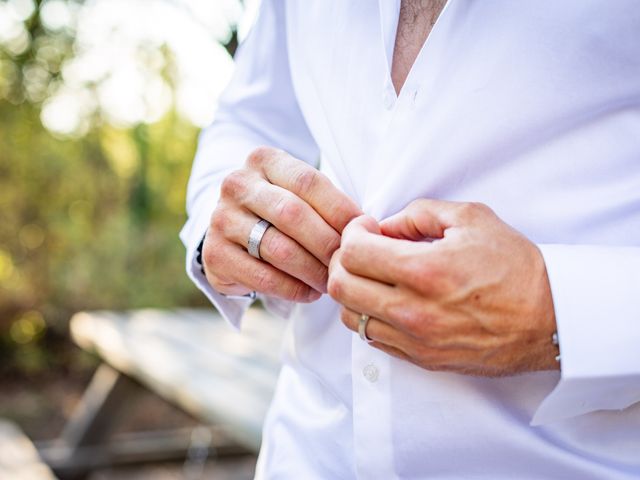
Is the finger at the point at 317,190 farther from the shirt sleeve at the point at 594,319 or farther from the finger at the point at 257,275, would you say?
the shirt sleeve at the point at 594,319

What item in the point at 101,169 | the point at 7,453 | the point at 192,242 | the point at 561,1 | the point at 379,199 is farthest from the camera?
the point at 101,169

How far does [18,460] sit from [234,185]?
2.96 m

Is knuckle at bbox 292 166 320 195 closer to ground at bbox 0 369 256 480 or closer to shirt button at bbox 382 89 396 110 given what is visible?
shirt button at bbox 382 89 396 110

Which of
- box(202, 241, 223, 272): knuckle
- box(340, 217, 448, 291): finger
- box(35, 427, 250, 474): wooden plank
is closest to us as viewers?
box(340, 217, 448, 291): finger

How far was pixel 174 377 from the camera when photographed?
9.89 ft

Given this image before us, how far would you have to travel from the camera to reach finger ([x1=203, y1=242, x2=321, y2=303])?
3.82 feet

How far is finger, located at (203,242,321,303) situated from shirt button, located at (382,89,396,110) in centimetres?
34

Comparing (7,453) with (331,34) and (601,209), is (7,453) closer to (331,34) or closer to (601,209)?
(331,34)

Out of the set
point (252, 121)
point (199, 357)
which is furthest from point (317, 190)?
point (199, 357)

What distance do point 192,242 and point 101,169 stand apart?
21.1 ft

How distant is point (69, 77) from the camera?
7367 millimetres

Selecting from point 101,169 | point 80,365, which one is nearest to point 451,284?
point 80,365

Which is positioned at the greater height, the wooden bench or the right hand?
the right hand

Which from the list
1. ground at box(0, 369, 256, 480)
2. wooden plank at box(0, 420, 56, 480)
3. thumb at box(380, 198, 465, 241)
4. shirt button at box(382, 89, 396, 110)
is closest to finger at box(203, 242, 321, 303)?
thumb at box(380, 198, 465, 241)
